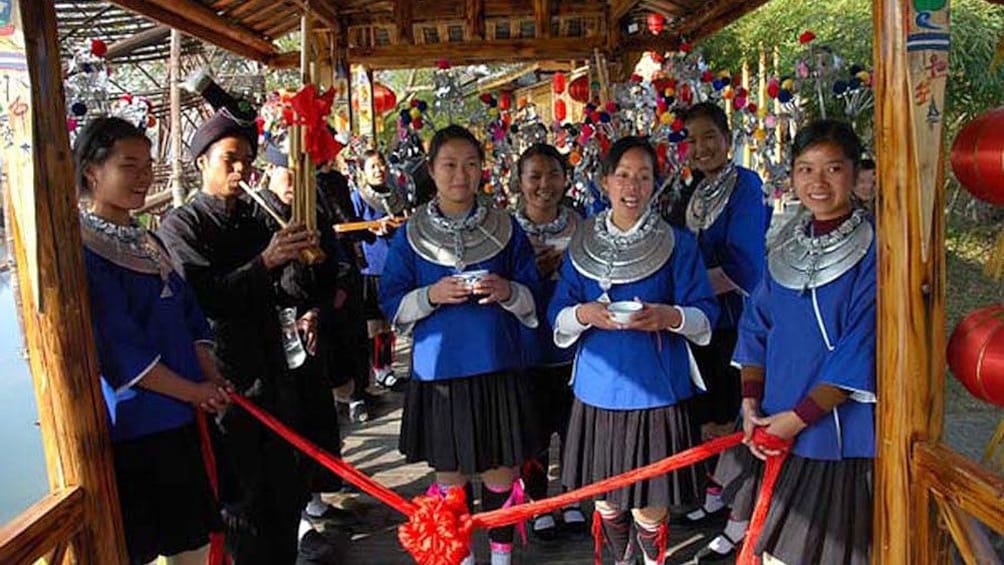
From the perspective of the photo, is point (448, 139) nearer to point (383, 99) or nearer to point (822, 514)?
point (822, 514)

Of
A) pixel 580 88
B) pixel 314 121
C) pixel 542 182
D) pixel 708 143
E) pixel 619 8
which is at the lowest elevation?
pixel 542 182

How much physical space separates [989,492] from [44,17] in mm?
2240

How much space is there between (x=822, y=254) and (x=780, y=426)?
17.7 inches

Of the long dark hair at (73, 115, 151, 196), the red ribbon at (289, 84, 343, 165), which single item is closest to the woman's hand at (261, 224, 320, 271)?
the red ribbon at (289, 84, 343, 165)

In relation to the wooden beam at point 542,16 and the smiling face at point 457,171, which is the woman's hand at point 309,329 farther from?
the wooden beam at point 542,16

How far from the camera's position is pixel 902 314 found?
1.74 metres

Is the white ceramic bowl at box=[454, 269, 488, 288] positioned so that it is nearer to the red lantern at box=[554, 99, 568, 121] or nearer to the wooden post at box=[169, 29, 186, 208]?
the wooden post at box=[169, 29, 186, 208]

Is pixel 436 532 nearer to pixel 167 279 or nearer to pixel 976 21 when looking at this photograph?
pixel 167 279

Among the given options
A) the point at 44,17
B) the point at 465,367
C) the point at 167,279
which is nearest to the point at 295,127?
the point at 167,279

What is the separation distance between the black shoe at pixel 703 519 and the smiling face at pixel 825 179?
1.72 meters

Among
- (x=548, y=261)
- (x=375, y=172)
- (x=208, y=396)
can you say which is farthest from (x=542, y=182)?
(x=375, y=172)

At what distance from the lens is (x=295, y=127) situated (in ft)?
7.87

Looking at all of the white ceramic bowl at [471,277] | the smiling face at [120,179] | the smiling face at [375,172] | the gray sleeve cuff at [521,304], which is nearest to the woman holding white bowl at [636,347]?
the gray sleeve cuff at [521,304]

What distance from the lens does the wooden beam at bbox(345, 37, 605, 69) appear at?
18.6 feet
